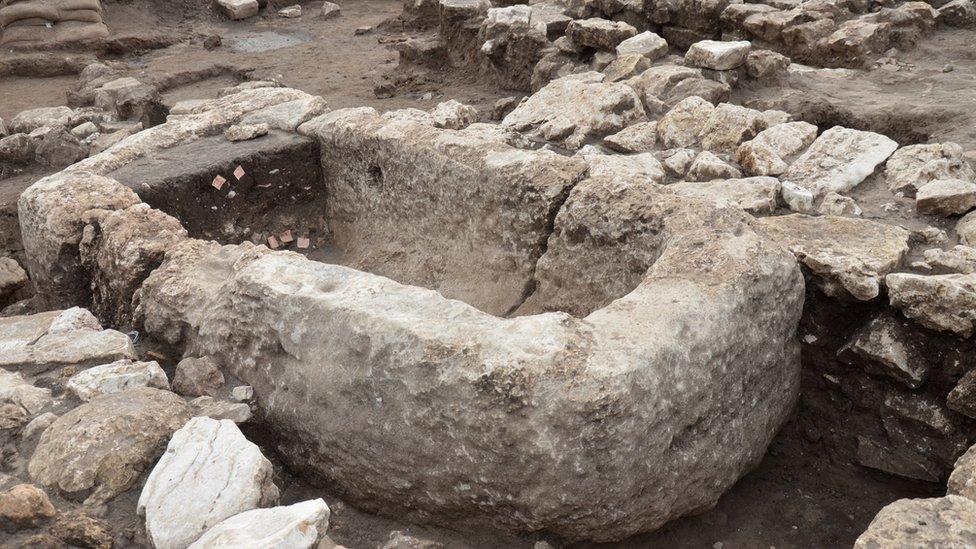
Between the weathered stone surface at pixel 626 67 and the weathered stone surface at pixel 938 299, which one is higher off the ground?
the weathered stone surface at pixel 938 299

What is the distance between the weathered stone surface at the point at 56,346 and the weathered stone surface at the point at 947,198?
2931 mm

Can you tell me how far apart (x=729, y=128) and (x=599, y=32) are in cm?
213

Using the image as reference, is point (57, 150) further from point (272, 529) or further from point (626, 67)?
point (272, 529)

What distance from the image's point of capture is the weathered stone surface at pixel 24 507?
2398 millimetres

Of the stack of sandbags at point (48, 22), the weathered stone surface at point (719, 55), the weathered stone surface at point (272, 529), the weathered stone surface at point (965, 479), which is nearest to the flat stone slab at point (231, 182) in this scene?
the weathered stone surface at point (272, 529)

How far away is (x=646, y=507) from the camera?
8.44ft

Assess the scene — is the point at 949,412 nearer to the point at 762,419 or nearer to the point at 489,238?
the point at 762,419

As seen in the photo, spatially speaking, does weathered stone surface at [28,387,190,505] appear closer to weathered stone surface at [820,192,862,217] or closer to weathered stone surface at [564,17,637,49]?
weathered stone surface at [820,192,862,217]

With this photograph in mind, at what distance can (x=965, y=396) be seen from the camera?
9.02 ft

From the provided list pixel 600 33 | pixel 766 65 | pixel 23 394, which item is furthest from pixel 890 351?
pixel 600 33

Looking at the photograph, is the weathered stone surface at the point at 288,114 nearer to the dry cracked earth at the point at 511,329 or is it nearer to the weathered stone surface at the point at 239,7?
the dry cracked earth at the point at 511,329

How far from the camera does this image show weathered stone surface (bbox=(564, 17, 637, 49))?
240 inches

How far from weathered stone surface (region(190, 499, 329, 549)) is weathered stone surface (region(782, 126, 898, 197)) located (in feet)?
7.77

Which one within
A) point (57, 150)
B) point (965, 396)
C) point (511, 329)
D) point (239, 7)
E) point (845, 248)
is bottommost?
point (239, 7)
